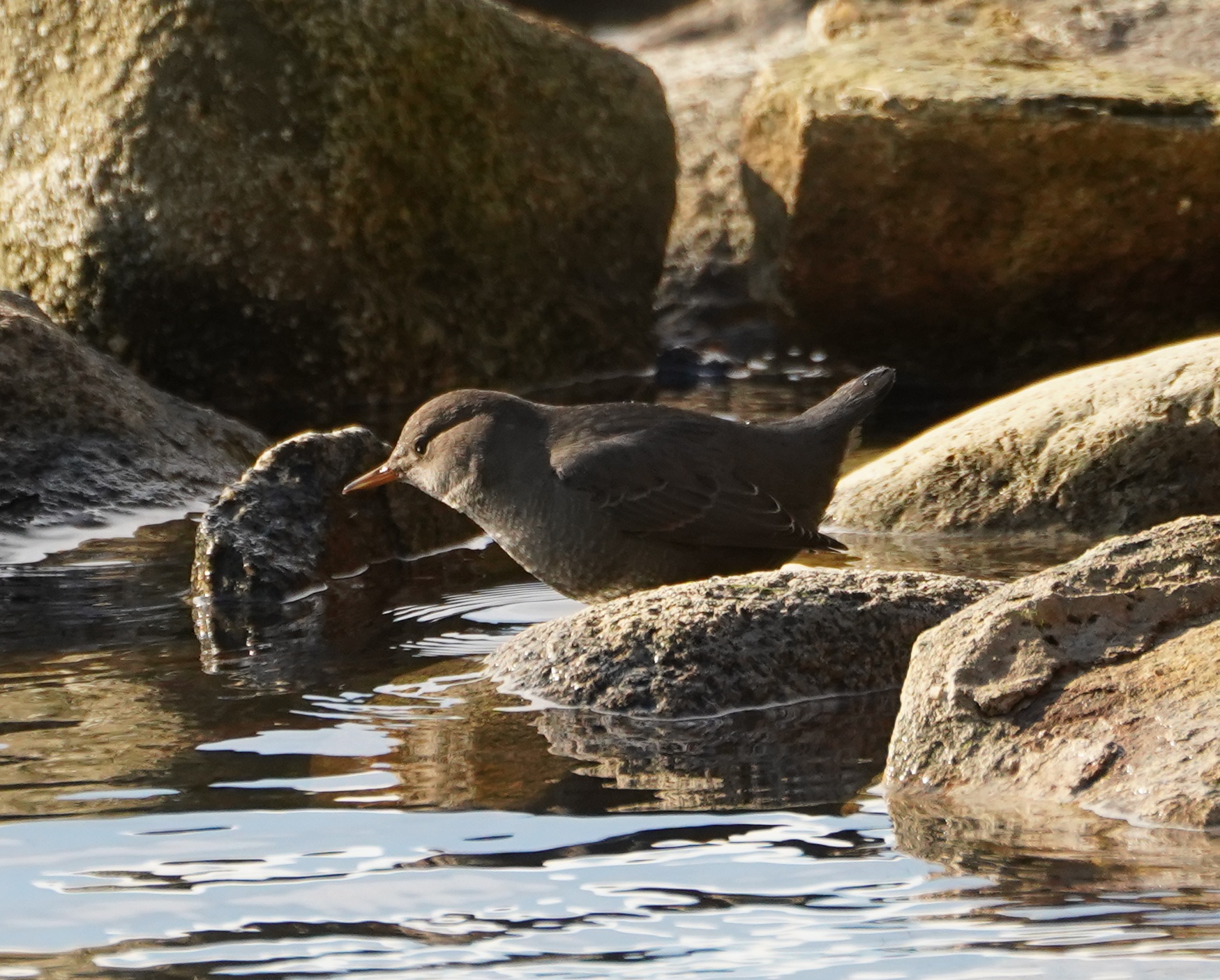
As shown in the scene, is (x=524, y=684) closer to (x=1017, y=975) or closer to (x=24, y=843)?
(x=24, y=843)

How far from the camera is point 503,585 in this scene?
610 centimetres

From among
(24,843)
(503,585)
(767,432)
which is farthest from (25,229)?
(24,843)

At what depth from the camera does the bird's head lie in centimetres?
546

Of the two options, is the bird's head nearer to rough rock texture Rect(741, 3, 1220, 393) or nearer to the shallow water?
the shallow water

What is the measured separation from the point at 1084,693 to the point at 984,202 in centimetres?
624

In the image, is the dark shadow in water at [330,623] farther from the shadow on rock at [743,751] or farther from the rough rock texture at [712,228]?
the rough rock texture at [712,228]

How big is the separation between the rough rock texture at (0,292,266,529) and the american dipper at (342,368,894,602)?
1.57 m

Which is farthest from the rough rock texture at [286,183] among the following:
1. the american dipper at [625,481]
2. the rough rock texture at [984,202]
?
the american dipper at [625,481]

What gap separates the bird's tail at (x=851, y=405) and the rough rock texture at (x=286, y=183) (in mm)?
3845

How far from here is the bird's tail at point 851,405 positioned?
573cm

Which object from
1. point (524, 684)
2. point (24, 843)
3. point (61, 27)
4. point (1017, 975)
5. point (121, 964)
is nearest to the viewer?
point (1017, 975)

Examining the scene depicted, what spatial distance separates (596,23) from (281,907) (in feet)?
64.6

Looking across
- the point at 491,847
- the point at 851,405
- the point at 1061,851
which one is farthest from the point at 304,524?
the point at 1061,851

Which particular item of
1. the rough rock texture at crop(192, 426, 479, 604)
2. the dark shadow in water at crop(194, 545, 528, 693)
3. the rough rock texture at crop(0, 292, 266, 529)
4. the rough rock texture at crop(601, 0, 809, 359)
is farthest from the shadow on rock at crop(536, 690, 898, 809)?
the rough rock texture at crop(601, 0, 809, 359)
